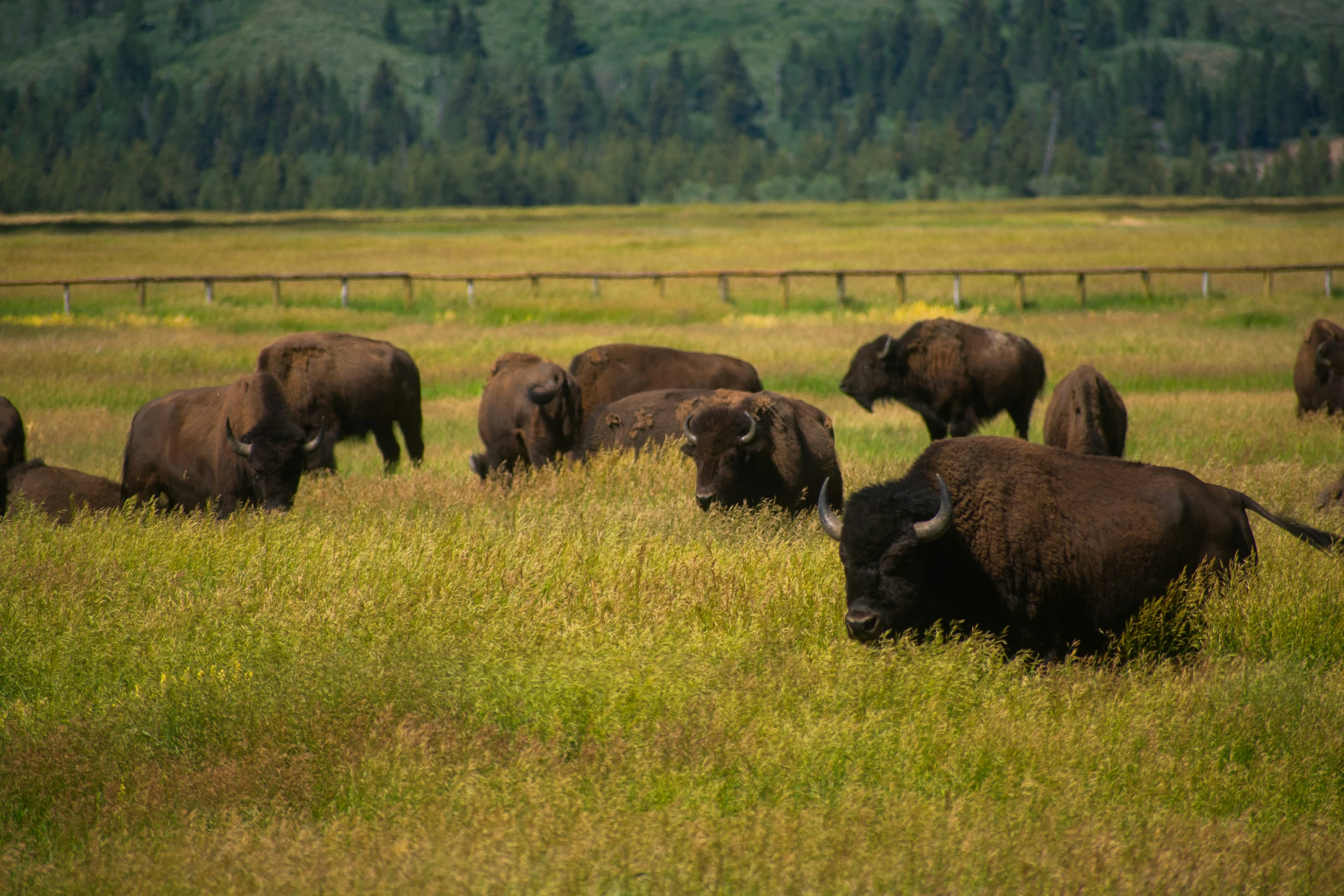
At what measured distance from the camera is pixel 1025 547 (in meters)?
5.97

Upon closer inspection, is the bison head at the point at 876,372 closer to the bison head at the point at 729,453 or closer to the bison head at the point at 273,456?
the bison head at the point at 729,453

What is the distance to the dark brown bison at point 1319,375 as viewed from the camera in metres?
14.9

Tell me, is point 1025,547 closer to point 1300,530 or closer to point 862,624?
point 862,624

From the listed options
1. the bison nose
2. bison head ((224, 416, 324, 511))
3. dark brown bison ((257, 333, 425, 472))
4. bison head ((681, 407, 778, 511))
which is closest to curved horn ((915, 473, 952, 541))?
the bison nose

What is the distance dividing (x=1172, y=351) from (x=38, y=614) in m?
21.6

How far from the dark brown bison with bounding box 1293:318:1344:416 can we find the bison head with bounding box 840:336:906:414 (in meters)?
4.85

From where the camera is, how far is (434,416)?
18297 mm

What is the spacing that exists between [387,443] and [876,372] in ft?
20.4

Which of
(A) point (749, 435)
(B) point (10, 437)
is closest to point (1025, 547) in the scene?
(A) point (749, 435)

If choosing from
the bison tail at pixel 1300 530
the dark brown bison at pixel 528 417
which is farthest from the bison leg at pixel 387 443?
the bison tail at pixel 1300 530

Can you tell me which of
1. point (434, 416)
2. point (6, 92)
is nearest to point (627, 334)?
point (434, 416)

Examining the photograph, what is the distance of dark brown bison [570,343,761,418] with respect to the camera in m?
14.1

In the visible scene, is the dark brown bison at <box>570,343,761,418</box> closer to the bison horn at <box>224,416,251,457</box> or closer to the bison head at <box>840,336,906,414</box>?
the bison head at <box>840,336,906,414</box>

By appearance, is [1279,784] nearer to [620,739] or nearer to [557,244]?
[620,739]
